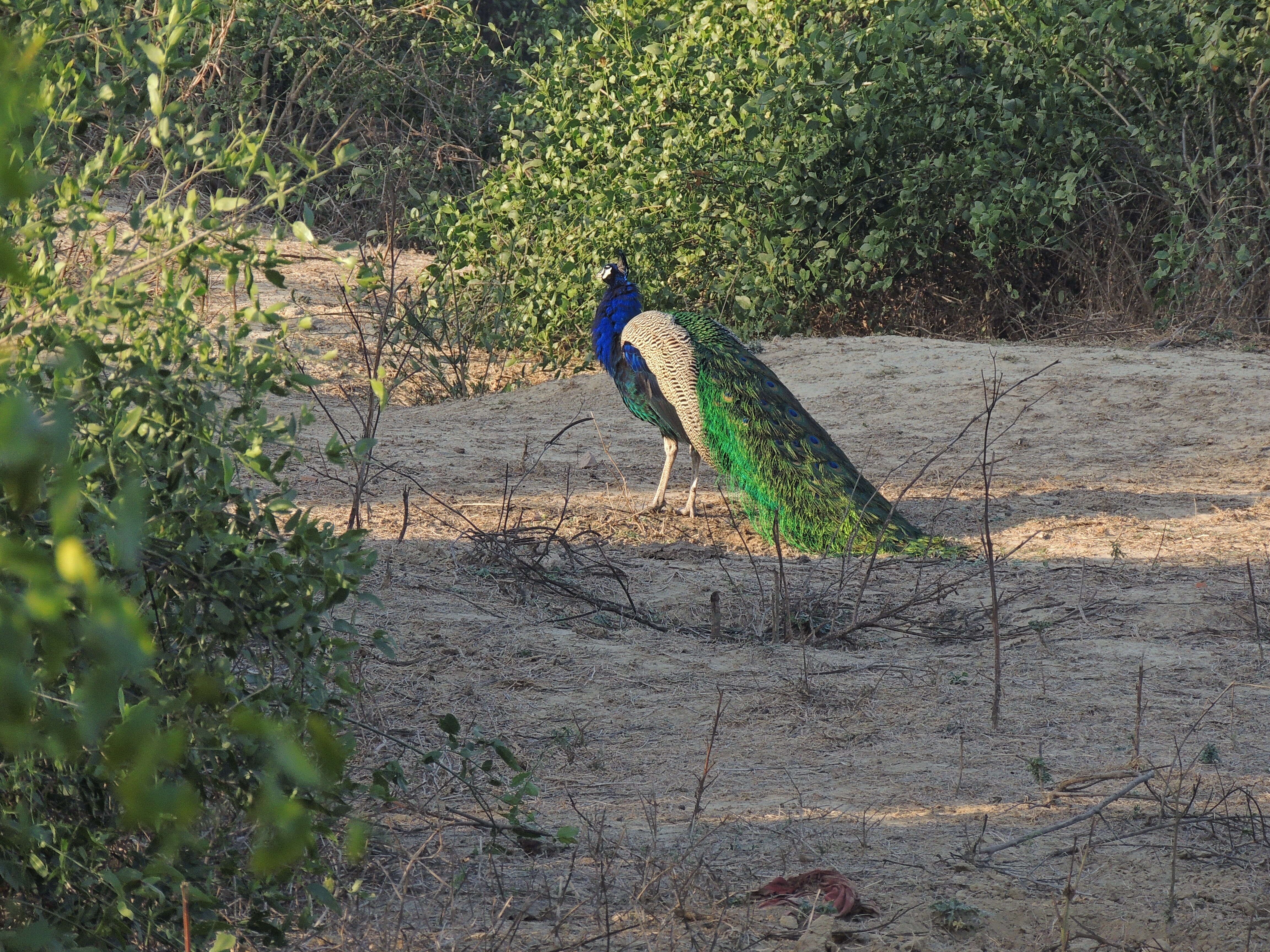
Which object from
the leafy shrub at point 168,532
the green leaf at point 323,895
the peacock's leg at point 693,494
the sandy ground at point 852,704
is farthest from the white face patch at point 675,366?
the green leaf at point 323,895

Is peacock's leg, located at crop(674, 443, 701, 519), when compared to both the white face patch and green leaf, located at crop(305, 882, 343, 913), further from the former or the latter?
green leaf, located at crop(305, 882, 343, 913)

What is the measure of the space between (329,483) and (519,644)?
246cm

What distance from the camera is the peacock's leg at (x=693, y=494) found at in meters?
6.14

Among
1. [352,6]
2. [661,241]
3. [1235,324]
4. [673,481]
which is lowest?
[673,481]

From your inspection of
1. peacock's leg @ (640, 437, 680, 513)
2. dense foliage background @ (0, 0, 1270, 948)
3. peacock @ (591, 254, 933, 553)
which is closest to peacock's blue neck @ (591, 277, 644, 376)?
peacock @ (591, 254, 933, 553)

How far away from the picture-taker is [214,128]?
2.24 m

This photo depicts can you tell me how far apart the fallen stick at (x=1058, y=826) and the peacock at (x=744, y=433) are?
2609mm

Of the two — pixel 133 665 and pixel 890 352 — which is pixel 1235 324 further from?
pixel 133 665

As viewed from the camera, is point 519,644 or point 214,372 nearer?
point 214,372

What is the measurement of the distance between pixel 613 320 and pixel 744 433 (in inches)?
45.9

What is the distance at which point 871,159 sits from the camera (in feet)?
32.0

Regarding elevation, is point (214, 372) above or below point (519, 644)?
above

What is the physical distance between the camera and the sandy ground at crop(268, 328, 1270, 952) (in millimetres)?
2408

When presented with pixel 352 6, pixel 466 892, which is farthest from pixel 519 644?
pixel 352 6
